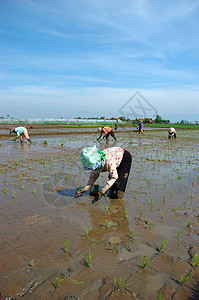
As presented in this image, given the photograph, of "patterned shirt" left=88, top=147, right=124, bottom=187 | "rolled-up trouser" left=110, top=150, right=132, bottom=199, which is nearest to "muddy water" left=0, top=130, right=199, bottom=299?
"rolled-up trouser" left=110, top=150, right=132, bottom=199

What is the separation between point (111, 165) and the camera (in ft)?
11.1

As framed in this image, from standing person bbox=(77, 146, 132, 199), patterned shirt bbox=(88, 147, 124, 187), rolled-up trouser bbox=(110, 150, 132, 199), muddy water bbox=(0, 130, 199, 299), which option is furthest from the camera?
rolled-up trouser bbox=(110, 150, 132, 199)

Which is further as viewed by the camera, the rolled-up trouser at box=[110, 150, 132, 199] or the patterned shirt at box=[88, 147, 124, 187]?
the rolled-up trouser at box=[110, 150, 132, 199]

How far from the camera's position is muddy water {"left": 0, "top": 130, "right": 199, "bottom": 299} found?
1.83 m

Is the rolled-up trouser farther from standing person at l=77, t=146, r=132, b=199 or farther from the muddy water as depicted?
the muddy water

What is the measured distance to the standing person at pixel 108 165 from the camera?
315 centimetres

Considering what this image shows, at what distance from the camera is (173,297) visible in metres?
1.75

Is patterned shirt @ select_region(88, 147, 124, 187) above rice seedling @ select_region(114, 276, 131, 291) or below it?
above

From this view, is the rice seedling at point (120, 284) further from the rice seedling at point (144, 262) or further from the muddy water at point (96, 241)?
the rice seedling at point (144, 262)

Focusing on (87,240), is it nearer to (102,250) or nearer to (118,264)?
(102,250)

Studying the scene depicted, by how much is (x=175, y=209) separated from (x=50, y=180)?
279 centimetres

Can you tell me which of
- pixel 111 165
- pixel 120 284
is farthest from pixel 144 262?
pixel 111 165

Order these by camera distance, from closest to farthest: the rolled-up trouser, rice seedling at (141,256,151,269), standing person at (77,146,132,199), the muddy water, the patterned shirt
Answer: the muddy water, rice seedling at (141,256,151,269), standing person at (77,146,132,199), the patterned shirt, the rolled-up trouser

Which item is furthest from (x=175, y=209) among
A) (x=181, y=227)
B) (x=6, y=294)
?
(x=6, y=294)
